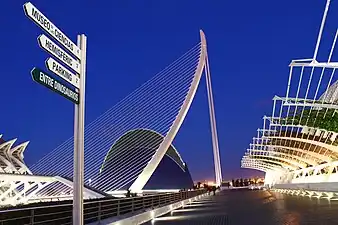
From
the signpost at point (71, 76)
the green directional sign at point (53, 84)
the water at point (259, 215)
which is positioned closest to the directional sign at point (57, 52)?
the signpost at point (71, 76)

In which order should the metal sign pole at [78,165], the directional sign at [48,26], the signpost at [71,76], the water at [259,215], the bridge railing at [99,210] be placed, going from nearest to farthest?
the directional sign at [48,26]
the signpost at [71,76]
the metal sign pole at [78,165]
the bridge railing at [99,210]
the water at [259,215]

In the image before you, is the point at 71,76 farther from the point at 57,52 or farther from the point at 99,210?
the point at 99,210

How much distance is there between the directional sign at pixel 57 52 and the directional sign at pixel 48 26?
0.34 feet

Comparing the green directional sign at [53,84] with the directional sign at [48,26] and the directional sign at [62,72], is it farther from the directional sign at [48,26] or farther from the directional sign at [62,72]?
the directional sign at [48,26]

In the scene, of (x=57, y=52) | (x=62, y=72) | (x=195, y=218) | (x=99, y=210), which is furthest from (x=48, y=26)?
(x=195, y=218)

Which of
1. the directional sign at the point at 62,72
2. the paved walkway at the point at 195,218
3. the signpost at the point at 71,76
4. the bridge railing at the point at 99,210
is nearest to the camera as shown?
the signpost at the point at 71,76

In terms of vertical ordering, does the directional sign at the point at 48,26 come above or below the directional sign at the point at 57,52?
above

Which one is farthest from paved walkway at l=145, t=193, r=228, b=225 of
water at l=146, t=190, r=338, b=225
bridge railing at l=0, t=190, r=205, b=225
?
bridge railing at l=0, t=190, r=205, b=225

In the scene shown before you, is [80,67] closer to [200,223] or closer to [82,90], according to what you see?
[82,90]

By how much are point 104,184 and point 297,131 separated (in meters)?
24.1

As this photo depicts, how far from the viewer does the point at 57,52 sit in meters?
6.43

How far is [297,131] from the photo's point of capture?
5638 centimetres

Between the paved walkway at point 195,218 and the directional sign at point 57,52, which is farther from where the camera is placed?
the paved walkway at point 195,218

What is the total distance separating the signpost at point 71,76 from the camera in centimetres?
591
